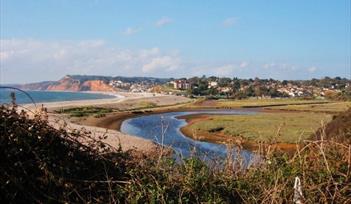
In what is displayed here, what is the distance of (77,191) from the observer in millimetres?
4676

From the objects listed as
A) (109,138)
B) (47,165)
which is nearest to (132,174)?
(47,165)

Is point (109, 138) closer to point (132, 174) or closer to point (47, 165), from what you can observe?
point (132, 174)

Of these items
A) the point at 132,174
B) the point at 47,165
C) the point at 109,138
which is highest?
the point at 47,165

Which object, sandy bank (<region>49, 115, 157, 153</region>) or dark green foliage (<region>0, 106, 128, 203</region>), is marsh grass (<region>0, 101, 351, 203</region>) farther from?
sandy bank (<region>49, 115, 157, 153</region>)

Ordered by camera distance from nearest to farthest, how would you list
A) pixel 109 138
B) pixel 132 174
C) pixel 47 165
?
1. pixel 47 165
2. pixel 132 174
3. pixel 109 138

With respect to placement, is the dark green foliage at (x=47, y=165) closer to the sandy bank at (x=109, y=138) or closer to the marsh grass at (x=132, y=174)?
the marsh grass at (x=132, y=174)

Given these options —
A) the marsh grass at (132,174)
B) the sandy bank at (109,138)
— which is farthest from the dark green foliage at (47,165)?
the sandy bank at (109,138)

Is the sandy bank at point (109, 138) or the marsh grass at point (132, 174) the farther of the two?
the sandy bank at point (109, 138)

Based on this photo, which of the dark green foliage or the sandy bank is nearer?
the dark green foliage

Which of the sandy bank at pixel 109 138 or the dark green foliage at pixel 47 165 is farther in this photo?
the sandy bank at pixel 109 138

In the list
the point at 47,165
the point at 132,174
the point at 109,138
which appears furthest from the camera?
the point at 109,138

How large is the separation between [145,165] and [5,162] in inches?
55.6

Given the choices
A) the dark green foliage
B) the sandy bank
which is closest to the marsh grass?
the dark green foliage

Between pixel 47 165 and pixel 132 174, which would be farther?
pixel 132 174
